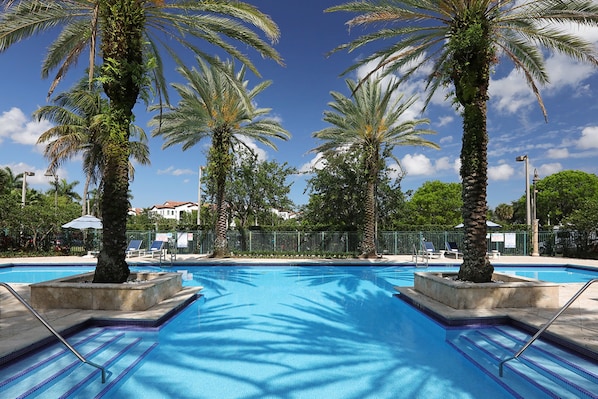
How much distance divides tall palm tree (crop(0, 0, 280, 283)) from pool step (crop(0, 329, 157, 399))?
2.52m

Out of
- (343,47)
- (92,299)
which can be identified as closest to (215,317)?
(92,299)

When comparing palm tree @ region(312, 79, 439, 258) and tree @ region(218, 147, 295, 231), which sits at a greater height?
palm tree @ region(312, 79, 439, 258)

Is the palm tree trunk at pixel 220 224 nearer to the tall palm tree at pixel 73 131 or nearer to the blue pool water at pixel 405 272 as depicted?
the blue pool water at pixel 405 272

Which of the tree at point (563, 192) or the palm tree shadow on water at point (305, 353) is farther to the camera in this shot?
the tree at point (563, 192)

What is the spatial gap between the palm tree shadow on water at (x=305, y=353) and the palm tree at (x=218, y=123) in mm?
10360

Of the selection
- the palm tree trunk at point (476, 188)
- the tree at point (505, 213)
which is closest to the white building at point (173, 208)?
the tree at point (505, 213)

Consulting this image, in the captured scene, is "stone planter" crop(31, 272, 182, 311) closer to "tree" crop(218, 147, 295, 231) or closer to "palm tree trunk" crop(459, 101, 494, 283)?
"palm tree trunk" crop(459, 101, 494, 283)

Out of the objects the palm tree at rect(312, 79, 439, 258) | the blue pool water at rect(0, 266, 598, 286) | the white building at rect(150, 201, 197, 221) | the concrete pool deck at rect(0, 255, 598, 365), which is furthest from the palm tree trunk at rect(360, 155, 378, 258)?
the white building at rect(150, 201, 197, 221)

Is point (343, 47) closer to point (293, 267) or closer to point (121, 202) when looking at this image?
point (121, 202)

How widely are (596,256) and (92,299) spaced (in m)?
26.3

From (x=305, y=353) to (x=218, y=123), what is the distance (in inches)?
581

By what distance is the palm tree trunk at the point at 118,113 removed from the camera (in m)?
7.80

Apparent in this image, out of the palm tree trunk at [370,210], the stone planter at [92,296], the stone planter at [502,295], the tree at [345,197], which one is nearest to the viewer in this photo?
the stone planter at [92,296]

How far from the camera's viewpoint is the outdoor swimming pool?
172 inches
